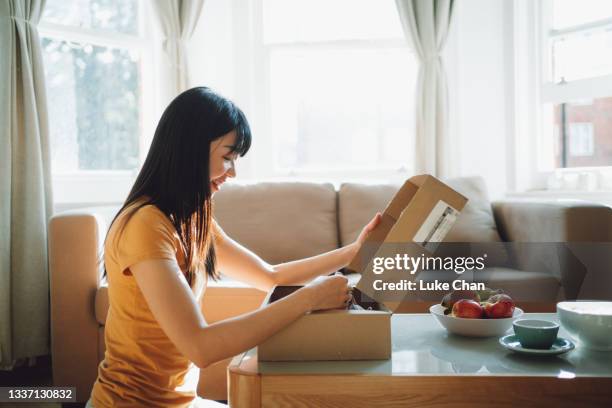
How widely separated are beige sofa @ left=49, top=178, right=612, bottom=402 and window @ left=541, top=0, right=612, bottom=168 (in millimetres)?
844

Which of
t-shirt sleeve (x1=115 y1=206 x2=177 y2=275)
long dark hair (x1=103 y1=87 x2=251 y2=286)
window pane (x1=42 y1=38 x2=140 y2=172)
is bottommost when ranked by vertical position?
t-shirt sleeve (x1=115 y1=206 x2=177 y2=275)

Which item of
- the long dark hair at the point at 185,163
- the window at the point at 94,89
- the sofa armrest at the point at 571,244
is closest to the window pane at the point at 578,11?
the sofa armrest at the point at 571,244

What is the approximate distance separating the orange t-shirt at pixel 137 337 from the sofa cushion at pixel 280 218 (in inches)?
62.1

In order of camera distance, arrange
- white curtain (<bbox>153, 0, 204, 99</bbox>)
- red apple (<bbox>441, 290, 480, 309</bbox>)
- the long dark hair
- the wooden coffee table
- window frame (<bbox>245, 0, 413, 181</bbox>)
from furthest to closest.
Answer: window frame (<bbox>245, 0, 413, 181</bbox>) < white curtain (<bbox>153, 0, 204, 99</bbox>) < red apple (<bbox>441, 290, 480, 309</bbox>) < the long dark hair < the wooden coffee table

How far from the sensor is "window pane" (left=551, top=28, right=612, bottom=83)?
314 centimetres

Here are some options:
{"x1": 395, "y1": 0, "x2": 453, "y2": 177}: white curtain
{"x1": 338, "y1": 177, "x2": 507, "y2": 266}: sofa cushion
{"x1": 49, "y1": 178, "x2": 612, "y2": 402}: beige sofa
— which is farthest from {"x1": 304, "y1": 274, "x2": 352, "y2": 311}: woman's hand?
{"x1": 395, "y1": 0, "x2": 453, "y2": 177}: white curtain

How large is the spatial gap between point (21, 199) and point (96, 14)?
1.30m

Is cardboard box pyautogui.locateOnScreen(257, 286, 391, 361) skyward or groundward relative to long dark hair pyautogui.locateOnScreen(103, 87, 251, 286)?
groundward

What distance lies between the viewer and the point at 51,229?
2.12m

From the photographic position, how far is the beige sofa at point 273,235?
2105 millimetres

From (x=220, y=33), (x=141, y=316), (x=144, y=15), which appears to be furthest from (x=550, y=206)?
(x=144, y=15)

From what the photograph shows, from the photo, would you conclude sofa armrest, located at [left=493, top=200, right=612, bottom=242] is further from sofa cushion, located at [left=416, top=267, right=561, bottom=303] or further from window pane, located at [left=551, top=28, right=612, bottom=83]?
window pane, located at [left=551, top=28, right=612, bottom=83]

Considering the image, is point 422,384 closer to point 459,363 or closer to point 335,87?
point 459,363

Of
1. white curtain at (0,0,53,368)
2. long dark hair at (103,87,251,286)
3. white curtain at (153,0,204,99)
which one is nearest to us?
long dark hair at (103,87,251,286)
